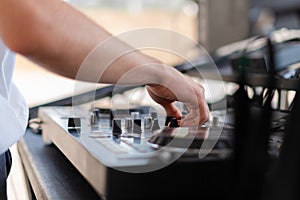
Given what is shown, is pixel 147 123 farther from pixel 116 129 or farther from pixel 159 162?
pixel 159 162

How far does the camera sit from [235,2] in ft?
8.56

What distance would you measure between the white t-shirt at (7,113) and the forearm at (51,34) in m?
0.15

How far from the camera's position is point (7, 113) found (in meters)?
0.59

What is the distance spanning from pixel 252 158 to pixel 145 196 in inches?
4.1

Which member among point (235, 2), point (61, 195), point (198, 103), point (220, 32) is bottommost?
point (61, 195)

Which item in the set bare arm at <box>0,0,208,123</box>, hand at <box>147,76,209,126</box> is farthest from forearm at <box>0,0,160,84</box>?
hand at <box>147,76,209,126</box>

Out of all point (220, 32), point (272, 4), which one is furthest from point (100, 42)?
point (220, 32)

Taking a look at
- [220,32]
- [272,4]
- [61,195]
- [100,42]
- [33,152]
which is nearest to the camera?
[100,42]

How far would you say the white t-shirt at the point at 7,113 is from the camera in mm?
586

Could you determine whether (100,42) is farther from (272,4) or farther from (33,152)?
(272,4)

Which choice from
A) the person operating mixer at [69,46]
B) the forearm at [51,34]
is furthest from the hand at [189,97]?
the forearm at [51,34]

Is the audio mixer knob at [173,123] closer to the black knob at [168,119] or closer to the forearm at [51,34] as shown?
the black knob at [168,119]

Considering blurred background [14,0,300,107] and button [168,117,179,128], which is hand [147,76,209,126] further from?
blurred background [14,0,300,107]

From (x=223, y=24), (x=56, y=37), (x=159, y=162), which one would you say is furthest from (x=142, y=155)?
(x=223, y=24)
